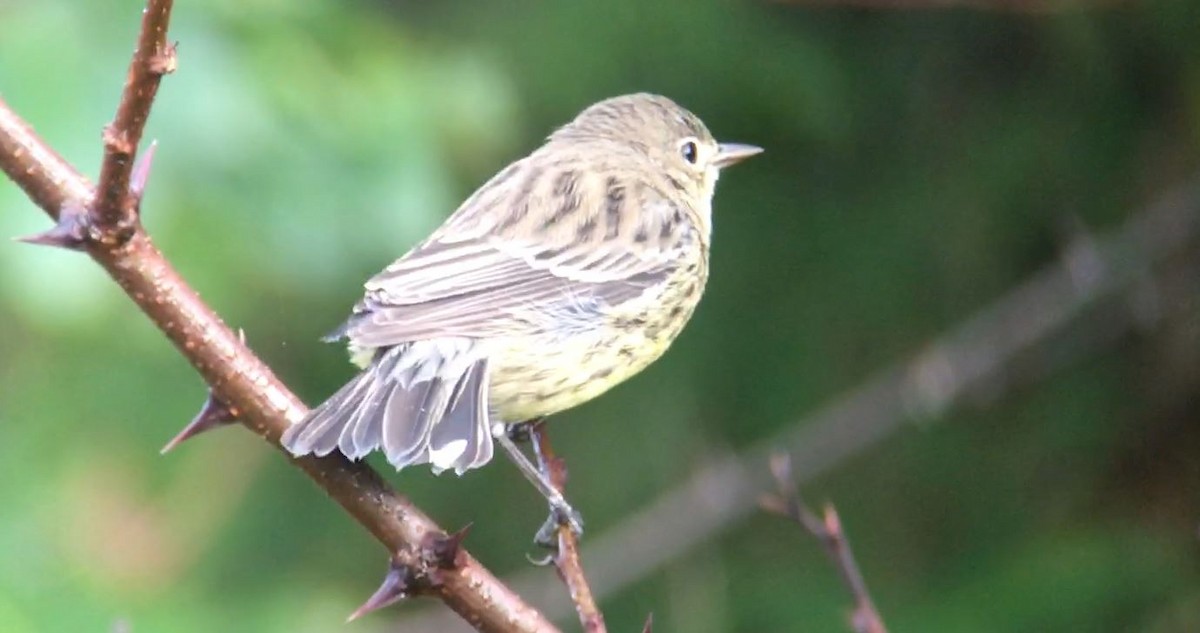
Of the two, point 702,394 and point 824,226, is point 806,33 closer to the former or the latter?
point 824,226

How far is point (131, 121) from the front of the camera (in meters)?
2.49

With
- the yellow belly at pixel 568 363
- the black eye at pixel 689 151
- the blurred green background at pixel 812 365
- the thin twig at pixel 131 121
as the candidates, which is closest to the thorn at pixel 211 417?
the thin twig at pixel 131 121

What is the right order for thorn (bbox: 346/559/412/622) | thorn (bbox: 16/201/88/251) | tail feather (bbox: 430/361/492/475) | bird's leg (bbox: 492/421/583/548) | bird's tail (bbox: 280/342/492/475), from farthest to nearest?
bird's leg (bbox: 492/421/583/548), tail feather (bbox: 430/361/492/475), bird's tail (bbox: 280/342/492/475), thorn (bbox: 346/559/412/622), thorn (bbox: 16/201/88/251)

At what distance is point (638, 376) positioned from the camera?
6.34 metres

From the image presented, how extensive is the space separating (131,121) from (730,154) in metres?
3.26

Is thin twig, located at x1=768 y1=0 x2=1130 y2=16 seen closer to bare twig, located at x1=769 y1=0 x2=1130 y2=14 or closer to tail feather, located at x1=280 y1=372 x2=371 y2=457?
bare twig, located at x1=769 y1=0 x2=1130 y2=14

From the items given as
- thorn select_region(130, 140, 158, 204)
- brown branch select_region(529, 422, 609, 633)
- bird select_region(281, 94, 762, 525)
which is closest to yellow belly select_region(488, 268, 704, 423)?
bird select_region(281, 94, 762, 525)

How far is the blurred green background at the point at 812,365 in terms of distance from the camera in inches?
222

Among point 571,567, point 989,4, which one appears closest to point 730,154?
point 989,4

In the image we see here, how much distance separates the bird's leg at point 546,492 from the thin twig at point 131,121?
1091mm

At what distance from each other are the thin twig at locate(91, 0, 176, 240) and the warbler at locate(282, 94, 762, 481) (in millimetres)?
470

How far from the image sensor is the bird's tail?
2.96m

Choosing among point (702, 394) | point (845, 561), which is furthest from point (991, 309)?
point (845, 561)

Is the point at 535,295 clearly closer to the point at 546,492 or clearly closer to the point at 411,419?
the point at 546,492
